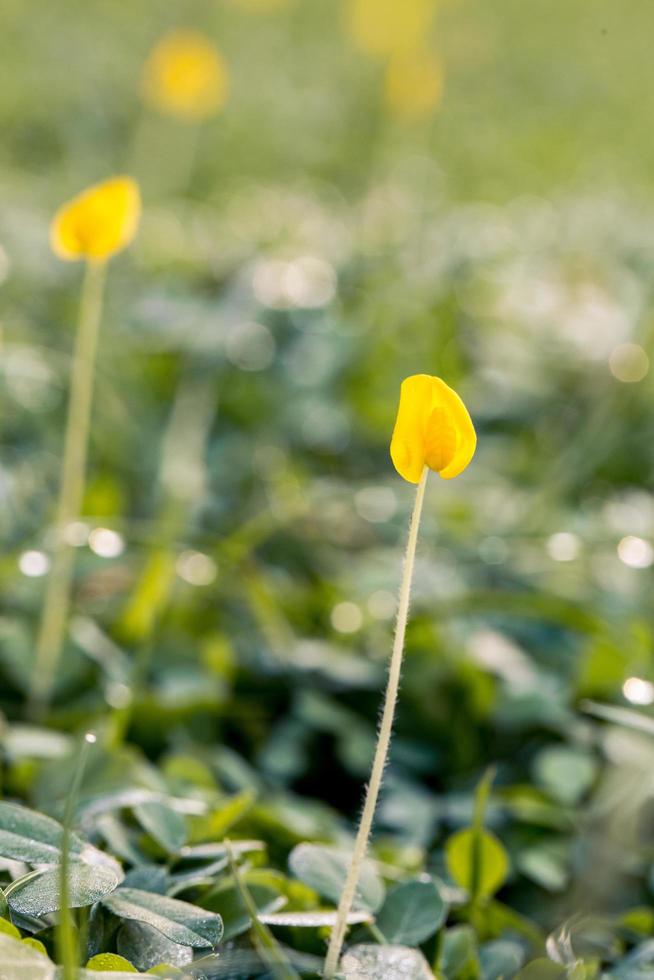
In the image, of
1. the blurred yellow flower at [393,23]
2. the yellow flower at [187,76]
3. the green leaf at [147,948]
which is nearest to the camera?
the green leaf at [147,948]

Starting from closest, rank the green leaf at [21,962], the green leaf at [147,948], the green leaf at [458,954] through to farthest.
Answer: the green leaf at [21,962]
the green leaf at [147,948]
the green leaf at [458,954]

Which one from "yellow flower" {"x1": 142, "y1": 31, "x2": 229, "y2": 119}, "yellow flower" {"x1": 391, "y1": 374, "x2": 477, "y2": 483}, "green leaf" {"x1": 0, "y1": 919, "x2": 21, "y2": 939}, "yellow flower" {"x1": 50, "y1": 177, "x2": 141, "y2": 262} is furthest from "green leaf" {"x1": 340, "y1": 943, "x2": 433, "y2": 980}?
"yellow flower" {"x1": 142, "y1": 31, "x2": 229, "y2": 119}

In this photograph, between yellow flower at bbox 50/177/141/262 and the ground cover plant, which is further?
yellow flower at bbox 50/177/141/262

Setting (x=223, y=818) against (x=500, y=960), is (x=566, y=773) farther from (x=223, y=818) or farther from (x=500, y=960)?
(x=223, y=818)

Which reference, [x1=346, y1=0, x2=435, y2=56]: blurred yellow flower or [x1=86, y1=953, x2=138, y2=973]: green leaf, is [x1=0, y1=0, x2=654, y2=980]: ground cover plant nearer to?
[x1=86, y1=953, x2=138, y2=973]: green leaf

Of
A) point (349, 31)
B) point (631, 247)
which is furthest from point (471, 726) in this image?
point (349, 31)

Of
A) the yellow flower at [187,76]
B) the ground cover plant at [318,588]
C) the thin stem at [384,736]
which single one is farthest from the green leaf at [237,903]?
the yellow flower at [187,76]

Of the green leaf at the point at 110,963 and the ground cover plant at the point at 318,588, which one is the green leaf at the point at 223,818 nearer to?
the ground cover plant at the point at 318,588

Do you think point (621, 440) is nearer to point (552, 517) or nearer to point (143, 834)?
point (552, 517)

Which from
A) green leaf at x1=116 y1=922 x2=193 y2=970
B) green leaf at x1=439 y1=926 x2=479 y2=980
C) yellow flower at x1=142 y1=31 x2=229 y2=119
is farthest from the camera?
yellow flower at x1=142 y1=31 x2=229 y2=119
